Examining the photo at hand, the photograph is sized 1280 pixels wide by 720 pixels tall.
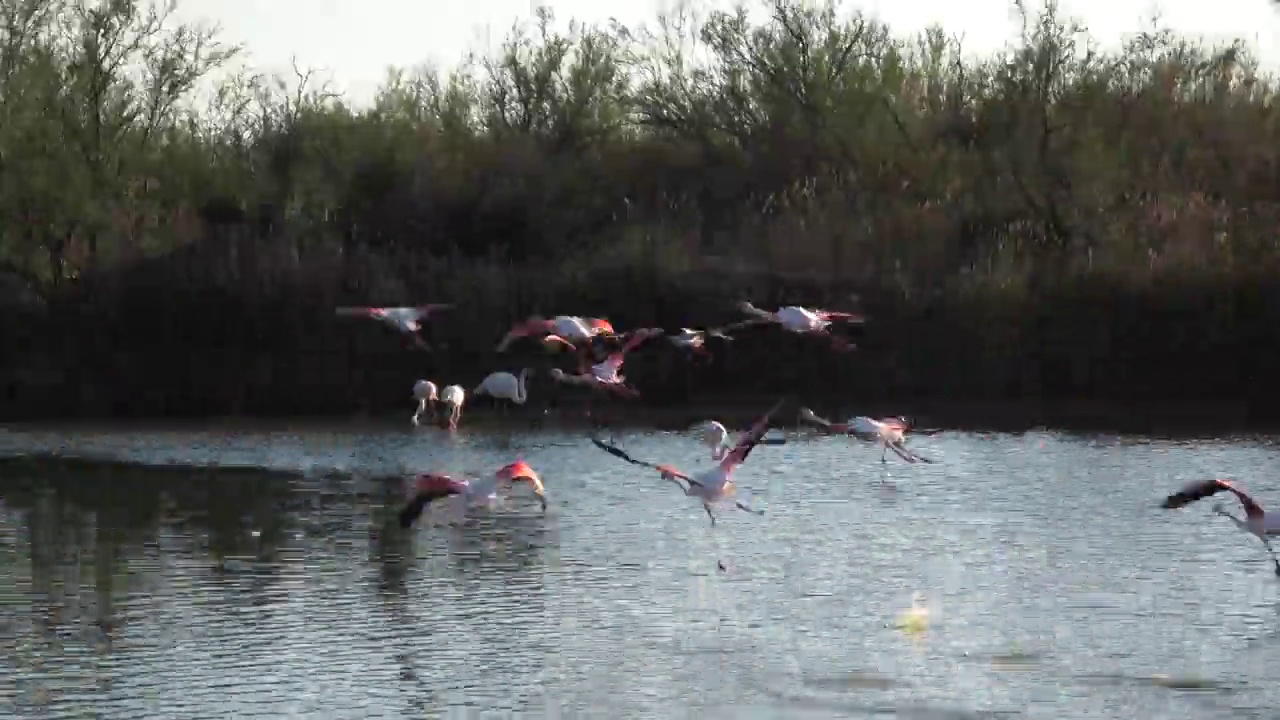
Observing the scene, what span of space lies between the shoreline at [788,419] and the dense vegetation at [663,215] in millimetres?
1296

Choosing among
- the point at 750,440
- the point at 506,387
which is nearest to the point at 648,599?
the point at 750,440

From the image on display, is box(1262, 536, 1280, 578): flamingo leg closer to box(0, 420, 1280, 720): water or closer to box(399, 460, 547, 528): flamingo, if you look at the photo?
box(0, 420, 1280, 720): water

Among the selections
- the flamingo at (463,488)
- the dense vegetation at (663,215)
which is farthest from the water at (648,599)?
the dense vegetation at (663,215)

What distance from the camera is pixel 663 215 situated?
119 ft

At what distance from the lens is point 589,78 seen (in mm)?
40156

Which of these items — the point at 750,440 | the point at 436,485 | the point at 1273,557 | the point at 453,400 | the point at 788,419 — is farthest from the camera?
the point at 788,419

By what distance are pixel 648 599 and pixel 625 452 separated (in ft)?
18.9

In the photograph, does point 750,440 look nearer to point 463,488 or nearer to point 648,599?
point 648,599

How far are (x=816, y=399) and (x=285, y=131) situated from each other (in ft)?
50.0

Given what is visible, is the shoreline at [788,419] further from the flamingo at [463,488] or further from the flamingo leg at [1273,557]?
the flamingo at [463,488]

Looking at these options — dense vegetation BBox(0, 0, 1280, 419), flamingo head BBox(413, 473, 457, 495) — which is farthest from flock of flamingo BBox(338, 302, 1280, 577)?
dense vegetation BBox(0, 0, 1280, 419)

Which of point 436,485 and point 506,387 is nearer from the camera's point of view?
point 436,485

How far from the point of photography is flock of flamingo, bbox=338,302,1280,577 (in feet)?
43.3

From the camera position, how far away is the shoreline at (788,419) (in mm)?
24781
